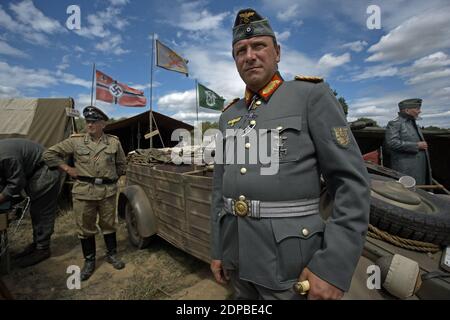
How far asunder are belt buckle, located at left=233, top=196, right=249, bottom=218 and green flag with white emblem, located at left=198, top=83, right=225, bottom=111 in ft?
36.3

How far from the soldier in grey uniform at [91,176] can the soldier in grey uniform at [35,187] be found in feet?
1.90

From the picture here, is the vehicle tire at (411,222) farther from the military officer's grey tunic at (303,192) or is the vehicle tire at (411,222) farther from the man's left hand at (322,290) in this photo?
the man's left hand at (322,290)

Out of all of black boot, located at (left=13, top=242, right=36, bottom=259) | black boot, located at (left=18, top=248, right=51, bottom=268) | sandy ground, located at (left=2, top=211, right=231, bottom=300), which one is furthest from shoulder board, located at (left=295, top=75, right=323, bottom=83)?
black boot, located at (left=13, top=242, right=36, bottom=259)

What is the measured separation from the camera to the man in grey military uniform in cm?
102

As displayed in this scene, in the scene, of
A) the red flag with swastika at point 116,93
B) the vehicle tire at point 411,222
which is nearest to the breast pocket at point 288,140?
the vehicle tire at point 411,222

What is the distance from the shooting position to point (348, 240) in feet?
3.31

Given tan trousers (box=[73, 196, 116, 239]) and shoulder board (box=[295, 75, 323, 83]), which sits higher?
shoulder board (box=[295, 75, 323, 83])

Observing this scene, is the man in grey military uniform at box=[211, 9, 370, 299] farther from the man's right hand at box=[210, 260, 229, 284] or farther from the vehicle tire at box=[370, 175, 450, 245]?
the vehicle tire at box=[370, 175, 450, 245]

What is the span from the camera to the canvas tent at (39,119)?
6914 mm

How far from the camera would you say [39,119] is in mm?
7082

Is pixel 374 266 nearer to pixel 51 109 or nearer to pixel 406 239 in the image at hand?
pixel 406 239

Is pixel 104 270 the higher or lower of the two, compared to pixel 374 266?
lower
